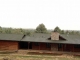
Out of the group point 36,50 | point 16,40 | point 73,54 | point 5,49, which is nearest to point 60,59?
point 73,54

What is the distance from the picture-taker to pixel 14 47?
3688cm

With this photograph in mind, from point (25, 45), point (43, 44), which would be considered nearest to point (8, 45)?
point (25, 45)

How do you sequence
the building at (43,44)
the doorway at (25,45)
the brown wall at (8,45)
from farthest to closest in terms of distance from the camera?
1. the doorway at (25,45)
2. the brown wall at (8,45)
3. the building at (43,44)

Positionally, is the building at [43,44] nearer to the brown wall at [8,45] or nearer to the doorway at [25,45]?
the brown wall at [8,45]

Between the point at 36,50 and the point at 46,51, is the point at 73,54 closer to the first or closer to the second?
the point at 46,51

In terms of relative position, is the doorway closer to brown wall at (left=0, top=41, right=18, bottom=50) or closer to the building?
the building

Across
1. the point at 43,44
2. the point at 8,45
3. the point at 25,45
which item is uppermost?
the point at 43,44

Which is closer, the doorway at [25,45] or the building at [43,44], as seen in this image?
the building at [43,44]

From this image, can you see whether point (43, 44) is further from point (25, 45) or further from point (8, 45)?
point (8, 45)

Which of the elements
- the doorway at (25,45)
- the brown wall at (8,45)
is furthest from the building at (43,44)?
the doorway at (25,45)

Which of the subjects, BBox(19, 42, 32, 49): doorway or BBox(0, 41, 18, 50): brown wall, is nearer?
BBox(0, 41, 18, 50): brown wall

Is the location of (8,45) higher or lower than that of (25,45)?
higher

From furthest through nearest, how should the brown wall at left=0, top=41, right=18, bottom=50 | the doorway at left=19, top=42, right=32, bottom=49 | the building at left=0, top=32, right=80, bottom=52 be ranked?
the doorway at left=19, top=42, right=32, bottom=49
the brown wall at left=0, top=41, right=18, bottom=50
the building at left=0, top=32, right=80, bottom=52

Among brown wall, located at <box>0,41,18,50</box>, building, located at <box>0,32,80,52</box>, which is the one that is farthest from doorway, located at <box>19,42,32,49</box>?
brown wall, located at <box>0,41,18,50</box>
